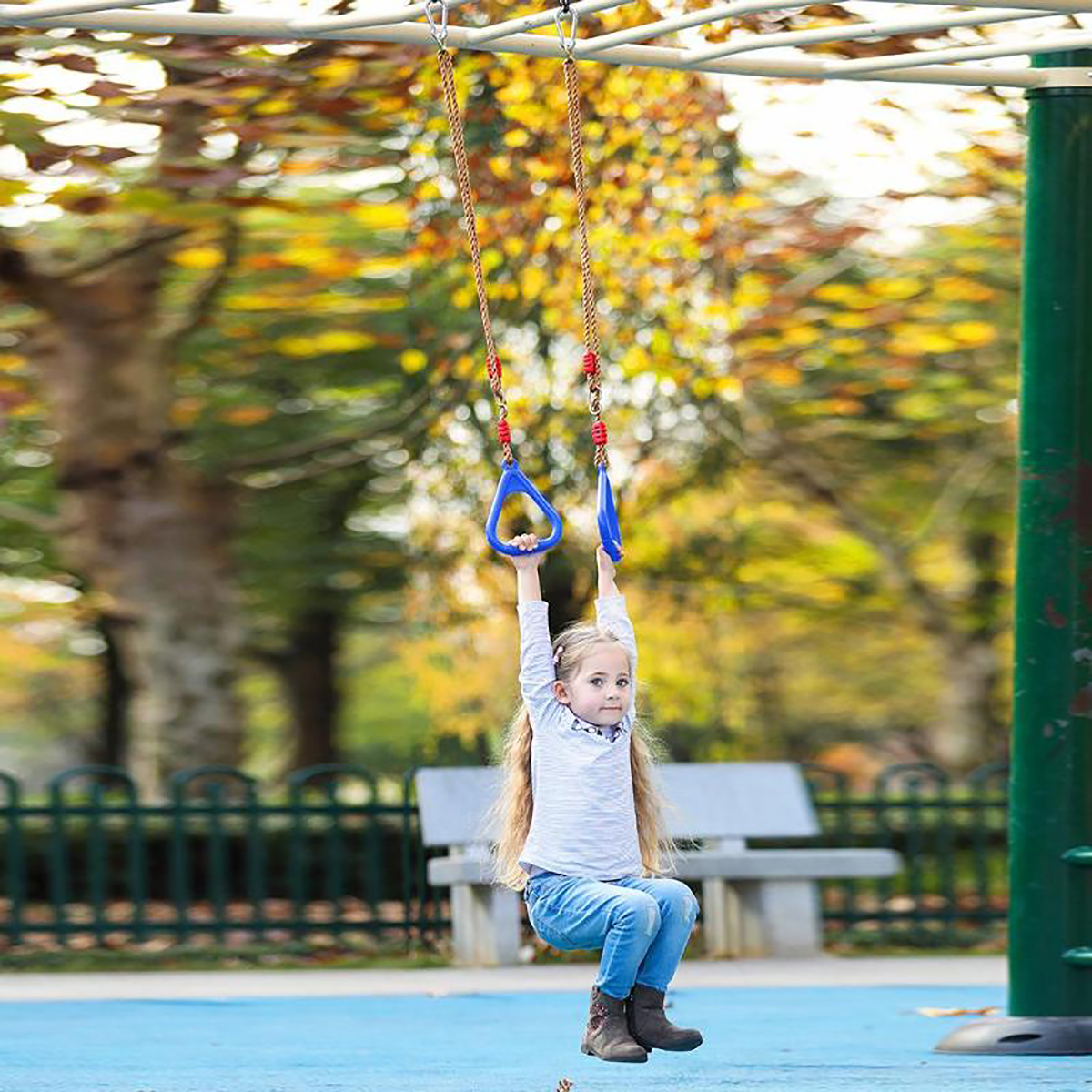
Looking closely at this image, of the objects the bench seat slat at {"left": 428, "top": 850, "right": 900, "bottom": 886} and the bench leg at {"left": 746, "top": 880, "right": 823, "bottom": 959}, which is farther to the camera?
the bench leg at {"left": 746, "top": 880, "right": 823, "bottom": 959}

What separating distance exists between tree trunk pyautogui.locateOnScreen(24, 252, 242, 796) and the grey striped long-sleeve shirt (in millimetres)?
9351

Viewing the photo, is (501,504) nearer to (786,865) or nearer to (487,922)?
(487,922)

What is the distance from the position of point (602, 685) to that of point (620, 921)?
0.60 metres

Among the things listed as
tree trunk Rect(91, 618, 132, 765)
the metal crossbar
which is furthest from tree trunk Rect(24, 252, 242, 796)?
the metal crossbar

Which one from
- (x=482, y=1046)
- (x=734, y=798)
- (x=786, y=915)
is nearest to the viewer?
(x=482, y=1046)

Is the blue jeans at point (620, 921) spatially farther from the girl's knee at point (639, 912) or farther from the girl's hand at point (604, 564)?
the girl's hand at point (604, 564)

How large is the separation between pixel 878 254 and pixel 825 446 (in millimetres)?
2646

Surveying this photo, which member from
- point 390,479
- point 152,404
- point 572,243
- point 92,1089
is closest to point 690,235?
point 572,243

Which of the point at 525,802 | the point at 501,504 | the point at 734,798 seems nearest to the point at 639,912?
the point at 525,802

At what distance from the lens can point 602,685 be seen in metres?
5.82

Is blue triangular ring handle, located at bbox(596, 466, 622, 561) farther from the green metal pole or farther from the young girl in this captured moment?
the green metal pole

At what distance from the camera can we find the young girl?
579 cm

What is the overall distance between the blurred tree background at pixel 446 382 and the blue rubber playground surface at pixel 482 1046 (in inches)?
116

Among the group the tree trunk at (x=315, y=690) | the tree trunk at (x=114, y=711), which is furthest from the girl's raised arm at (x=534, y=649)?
the tree trunk at (x=315, y=690)
